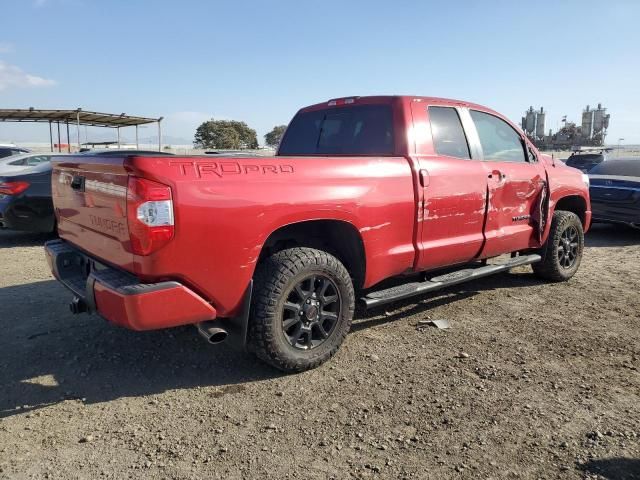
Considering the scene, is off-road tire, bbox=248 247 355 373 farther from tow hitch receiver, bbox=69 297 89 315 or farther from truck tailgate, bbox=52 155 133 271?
tow hitch receiver, bbox=69 297 89 315

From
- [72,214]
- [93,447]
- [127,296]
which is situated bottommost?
[93,447]

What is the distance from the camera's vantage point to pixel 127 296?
9.18 feet

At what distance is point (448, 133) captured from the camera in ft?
15.0

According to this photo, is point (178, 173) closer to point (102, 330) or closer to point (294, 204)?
point (294, 204)

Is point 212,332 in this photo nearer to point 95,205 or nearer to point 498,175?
point 95,205

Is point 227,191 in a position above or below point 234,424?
above

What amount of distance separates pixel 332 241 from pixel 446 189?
1.11 metres

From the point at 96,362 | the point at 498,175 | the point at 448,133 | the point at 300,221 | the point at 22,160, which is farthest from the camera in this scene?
the point at 22,160

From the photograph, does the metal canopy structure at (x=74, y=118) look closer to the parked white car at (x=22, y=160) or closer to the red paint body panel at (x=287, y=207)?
the parked white car at (x=22, y=160)

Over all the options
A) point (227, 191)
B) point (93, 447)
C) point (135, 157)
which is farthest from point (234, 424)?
point (135, 157)

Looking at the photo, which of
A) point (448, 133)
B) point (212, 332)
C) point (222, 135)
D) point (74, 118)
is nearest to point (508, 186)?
point (448, 133)

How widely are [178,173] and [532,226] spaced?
13.0 feet

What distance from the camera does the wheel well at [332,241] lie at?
370cm

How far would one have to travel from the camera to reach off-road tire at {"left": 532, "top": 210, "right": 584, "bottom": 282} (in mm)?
5730
